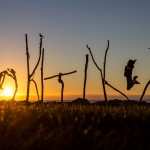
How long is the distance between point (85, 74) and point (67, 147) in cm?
2778

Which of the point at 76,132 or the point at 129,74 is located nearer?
the point at 76,132

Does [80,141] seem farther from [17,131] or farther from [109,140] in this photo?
[17,131]

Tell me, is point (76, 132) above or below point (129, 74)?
below

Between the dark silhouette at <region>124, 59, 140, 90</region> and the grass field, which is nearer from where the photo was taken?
the grass field

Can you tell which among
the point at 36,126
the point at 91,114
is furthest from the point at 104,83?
the point at 36,126

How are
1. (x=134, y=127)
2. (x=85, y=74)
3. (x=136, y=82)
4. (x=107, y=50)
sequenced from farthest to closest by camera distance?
(x=85, y=74) → (x=107, y=50) → (x=136, y=82) → (x=134, y=127)

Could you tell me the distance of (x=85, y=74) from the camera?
1383 inches

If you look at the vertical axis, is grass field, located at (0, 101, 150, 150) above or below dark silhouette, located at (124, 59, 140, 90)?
below

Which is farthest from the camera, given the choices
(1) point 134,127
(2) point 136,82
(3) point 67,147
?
(2) point 136,82

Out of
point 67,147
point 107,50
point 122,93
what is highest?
point 107,50

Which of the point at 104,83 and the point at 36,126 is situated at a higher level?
the point at 104,83

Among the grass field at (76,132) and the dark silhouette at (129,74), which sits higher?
the dark silhouette at (129,74)

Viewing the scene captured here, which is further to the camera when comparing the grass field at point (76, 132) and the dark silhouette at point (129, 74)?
the dark silhouette at point (129, 74)

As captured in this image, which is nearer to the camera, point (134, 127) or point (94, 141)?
point (94, 141)
